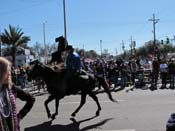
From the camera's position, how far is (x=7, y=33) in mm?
59750

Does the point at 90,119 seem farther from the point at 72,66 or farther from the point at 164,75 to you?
the point at 164,75

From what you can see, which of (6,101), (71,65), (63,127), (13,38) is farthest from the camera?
(13,38)

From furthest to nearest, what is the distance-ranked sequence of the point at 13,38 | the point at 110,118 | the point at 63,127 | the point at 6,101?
the point at 13,38, the point at 110,118, the point at 63,127, the point at 6,101

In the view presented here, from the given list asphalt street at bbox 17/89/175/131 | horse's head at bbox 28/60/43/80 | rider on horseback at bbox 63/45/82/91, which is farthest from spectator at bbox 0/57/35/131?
horse's head at bbox 28/60/43/80

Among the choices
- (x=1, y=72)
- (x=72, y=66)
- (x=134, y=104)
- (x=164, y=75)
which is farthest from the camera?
(x=164, y=75)

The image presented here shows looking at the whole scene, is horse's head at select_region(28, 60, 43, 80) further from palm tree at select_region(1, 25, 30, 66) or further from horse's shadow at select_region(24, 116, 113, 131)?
palm tree at select_region(1, 25, 30, 66)

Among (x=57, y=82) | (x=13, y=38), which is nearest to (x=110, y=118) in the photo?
(x=57, y=82)

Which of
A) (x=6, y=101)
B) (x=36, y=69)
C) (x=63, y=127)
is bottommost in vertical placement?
(x=63, y=127)

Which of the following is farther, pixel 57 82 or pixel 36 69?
pixel 36 69

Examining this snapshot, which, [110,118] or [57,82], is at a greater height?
[57,82]

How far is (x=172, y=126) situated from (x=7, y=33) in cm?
5628

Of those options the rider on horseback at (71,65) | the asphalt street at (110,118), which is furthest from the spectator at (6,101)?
the rider on horseback at (71,65)

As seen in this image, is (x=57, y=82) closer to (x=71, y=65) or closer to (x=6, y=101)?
(x=71, y=65)

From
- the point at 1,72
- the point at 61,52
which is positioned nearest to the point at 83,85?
the point at 61,52
